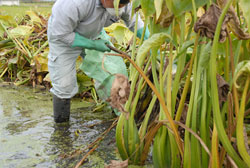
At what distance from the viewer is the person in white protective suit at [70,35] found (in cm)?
191

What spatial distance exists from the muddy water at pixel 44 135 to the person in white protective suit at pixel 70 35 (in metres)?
0.17

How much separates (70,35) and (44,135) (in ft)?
2.00

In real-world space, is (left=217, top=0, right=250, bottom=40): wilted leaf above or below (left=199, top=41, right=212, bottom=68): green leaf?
above

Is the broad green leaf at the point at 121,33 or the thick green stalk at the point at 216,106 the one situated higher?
the broad green leaf at the point at 121,33

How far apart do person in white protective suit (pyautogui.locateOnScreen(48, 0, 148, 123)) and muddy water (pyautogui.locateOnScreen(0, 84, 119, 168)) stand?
0.56 ft

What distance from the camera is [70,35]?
1.96 metres

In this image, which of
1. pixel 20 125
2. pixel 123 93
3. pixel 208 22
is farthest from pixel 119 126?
pixel 20 125

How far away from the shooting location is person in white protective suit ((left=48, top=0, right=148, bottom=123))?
75.4 inches

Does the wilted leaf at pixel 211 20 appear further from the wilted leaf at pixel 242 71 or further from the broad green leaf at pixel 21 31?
the broad green leaf at pixel 21 31

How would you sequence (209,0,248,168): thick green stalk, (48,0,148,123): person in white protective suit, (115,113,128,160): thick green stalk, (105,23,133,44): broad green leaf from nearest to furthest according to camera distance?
(209,0,248,168): thick green stalk → (115,113,128,160): thick green stalk → (48,0,148,123): person in white protective suit → (105,23,133,44): broad green leaf

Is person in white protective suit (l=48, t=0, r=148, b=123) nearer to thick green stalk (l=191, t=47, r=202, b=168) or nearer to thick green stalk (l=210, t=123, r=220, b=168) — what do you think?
thick green stalk (l=191, t=47, r=202, b=168)

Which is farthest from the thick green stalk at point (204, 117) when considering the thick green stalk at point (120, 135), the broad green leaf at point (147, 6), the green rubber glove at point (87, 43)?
the green rubber glove at point (87, 43)

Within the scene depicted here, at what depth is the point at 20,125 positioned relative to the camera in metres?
2.11

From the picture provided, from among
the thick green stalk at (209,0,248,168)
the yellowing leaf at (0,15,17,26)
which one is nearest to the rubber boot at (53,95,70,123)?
the thick green stalk at (209,0,248,168)
